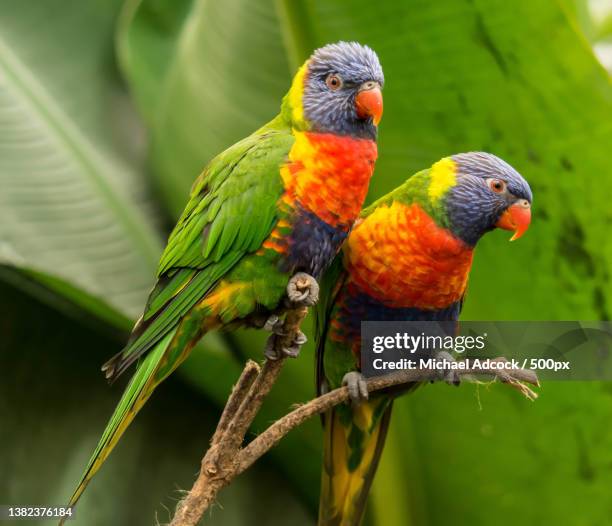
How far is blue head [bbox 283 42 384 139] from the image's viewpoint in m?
1.40

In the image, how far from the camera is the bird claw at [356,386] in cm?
151

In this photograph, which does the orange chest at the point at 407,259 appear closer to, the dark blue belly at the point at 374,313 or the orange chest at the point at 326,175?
the dark blue belly at the point at 374,313

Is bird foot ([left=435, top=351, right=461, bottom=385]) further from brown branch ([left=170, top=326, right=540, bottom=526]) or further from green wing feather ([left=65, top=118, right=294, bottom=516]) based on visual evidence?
green wing feather ([left=65, top=118, right=294, bottom=516])

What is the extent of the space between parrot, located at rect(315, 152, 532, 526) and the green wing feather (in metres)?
0.27

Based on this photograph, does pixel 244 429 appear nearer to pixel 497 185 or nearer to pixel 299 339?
pixel 299 339

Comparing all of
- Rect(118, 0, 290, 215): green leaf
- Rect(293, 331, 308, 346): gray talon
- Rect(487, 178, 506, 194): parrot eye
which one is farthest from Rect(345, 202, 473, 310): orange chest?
Rect(118, 0, 290, 215): green leaf

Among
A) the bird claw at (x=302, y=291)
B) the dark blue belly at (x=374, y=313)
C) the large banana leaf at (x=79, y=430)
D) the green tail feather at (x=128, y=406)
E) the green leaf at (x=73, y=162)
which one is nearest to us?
the green tail feather at (x=128, y=406)

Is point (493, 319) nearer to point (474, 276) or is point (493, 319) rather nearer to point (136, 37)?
point (474, 276)

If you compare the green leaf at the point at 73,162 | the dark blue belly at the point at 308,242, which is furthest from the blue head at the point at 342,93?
the green leaf at the point at 73,162

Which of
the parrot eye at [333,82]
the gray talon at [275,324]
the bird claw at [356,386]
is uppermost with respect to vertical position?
the parrot eye at [333,82]

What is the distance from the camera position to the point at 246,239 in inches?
56.0

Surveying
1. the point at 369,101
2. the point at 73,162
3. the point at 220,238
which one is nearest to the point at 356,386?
the point at 220,238

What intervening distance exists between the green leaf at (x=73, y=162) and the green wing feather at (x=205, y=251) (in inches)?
30.8

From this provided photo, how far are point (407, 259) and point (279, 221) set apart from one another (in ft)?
0.93
